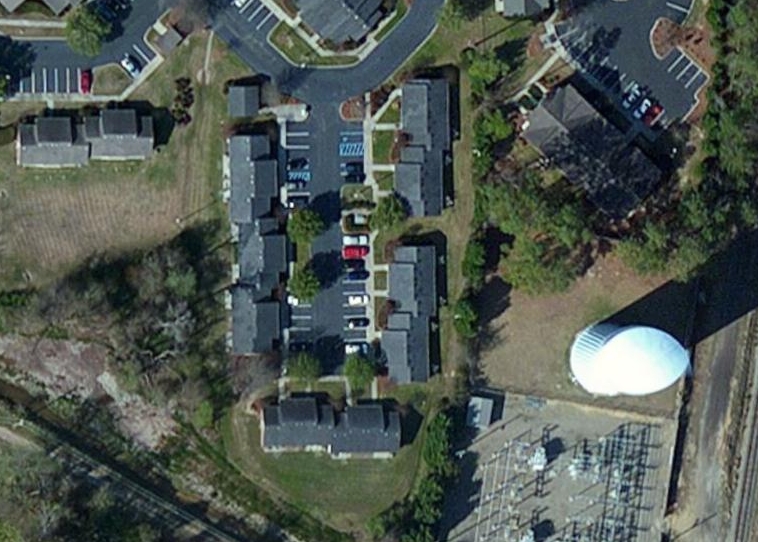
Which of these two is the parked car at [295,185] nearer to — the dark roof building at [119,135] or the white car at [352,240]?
the white car at [352,240]

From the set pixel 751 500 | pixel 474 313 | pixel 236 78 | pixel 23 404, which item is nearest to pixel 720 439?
pixel 751 500

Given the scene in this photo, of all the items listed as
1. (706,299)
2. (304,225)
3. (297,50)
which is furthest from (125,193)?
(706,299)

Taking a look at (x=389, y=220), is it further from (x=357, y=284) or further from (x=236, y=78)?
(x=236, y=78)

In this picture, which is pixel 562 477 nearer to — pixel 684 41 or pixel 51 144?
pixel 684 41

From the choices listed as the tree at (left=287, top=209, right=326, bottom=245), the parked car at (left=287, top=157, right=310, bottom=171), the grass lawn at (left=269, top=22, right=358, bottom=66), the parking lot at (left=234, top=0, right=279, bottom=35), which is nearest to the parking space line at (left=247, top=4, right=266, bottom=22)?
the parking lot at (left=234, top=0, right=279, bottom=35)

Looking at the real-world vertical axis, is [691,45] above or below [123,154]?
above

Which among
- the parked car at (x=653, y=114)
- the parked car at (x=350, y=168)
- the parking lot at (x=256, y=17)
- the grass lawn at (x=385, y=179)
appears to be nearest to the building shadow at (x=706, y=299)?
the parked car at (x=653, y=114)
